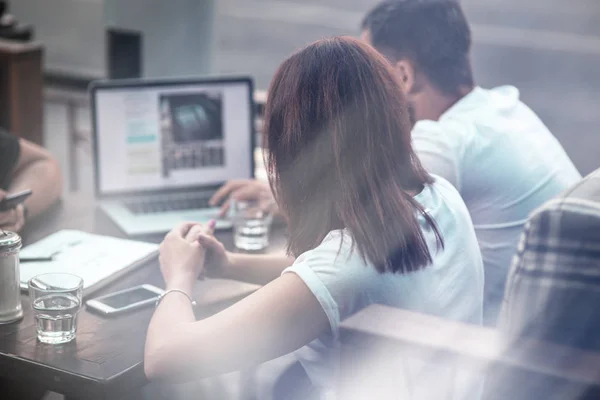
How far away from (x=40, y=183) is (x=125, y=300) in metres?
0.74

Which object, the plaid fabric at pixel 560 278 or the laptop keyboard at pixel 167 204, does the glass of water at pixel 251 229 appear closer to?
the laptop keyboard at pixel 167 204

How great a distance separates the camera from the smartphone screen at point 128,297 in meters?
1.31

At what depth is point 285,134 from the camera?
1.14 m

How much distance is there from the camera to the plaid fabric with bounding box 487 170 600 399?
3.04ft

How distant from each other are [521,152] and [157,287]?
91 cm

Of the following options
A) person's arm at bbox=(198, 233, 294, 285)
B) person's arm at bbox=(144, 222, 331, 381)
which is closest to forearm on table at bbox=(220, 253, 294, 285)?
person's arm at bbox=(198, 233, 294, 285)

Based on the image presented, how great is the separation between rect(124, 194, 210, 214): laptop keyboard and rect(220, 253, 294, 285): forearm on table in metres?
0.53

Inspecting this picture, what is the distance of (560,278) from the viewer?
944 millimetres

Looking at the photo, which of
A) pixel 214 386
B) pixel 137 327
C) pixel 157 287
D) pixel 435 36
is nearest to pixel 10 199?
pixel 157 287

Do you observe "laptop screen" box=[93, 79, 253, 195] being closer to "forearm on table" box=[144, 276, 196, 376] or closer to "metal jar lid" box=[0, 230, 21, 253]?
"metal jar lid" box=[0, 230, 21, 253]

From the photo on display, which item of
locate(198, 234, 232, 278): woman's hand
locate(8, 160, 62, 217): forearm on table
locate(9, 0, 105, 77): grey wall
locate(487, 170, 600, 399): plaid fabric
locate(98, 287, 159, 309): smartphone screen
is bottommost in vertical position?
locate(9, 0, 105, 77): grey wall

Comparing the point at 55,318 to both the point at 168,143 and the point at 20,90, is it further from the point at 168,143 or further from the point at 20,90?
the point at 20,90

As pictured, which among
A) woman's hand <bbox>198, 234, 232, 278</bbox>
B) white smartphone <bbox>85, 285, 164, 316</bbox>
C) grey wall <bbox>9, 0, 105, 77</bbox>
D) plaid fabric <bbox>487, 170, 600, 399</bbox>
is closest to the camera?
plaid fabric <bbox>487, 170, 600, 399</bbox>

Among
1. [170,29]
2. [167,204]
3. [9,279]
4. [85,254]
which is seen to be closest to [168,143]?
[167,204]
